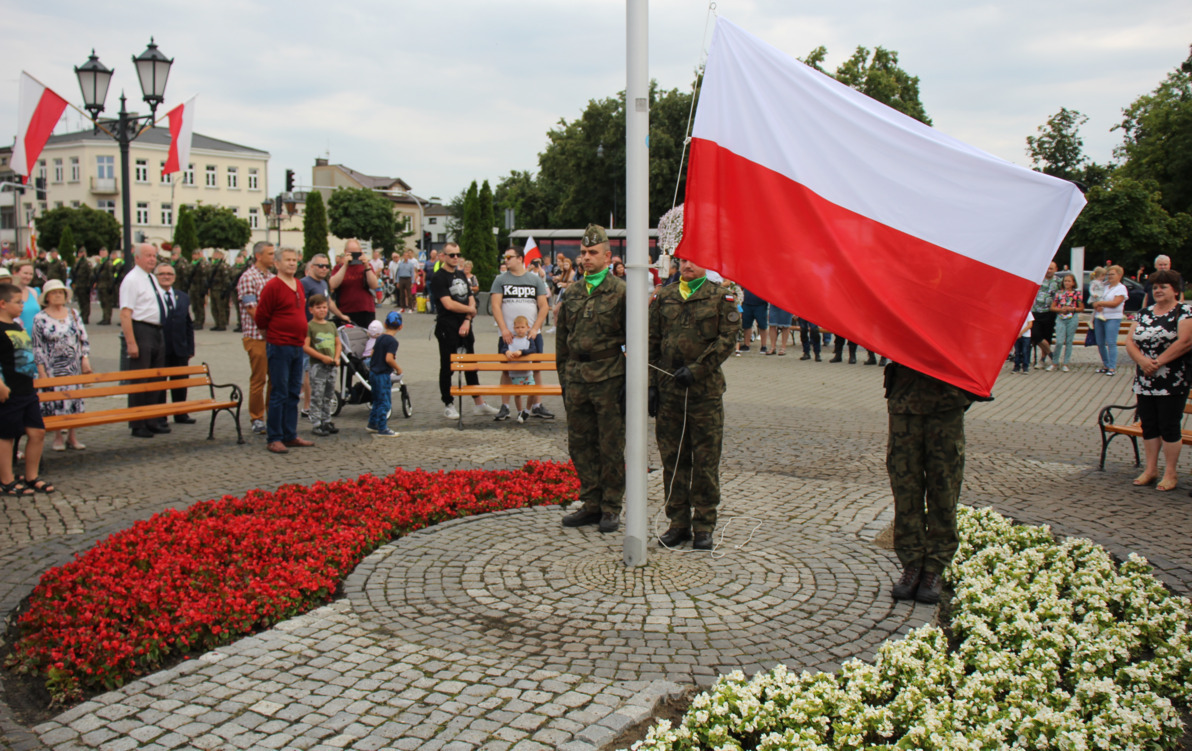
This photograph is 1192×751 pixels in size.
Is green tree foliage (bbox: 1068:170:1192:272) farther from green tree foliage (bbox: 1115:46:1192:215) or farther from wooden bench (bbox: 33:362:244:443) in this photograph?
wooden bench (bbox: 33:362:244:443)

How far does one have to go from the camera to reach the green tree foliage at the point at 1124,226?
129ft

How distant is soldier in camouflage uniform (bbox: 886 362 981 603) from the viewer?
5.18 meters

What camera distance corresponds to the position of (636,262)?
5305 millimetres

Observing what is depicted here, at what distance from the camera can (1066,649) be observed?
4.52 meters

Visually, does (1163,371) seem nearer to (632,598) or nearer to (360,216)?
(632,598)

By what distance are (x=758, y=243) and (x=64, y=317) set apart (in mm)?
8290

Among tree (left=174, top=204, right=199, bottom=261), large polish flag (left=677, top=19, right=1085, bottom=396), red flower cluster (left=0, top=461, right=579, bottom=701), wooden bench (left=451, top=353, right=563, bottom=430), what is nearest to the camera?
red flower cluster (left=0, top=461, right=579, bottom=701)

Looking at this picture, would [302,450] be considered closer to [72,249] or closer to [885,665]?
[885,665]

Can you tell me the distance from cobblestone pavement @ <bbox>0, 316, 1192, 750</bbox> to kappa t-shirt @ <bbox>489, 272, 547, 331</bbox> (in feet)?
5.78

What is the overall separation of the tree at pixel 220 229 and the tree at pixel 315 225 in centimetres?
3877

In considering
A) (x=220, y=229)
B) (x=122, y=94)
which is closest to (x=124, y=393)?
(x=122, y=94)

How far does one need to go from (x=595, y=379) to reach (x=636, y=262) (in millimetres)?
1257

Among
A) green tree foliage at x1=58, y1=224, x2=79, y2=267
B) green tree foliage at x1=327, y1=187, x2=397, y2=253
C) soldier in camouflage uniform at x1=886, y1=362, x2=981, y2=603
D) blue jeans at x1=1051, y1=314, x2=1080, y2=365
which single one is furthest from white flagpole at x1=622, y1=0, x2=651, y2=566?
green tree foliage at x1=327, y1=187, x2=397, y2=253

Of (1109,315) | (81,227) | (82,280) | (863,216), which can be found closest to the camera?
(863,216)
